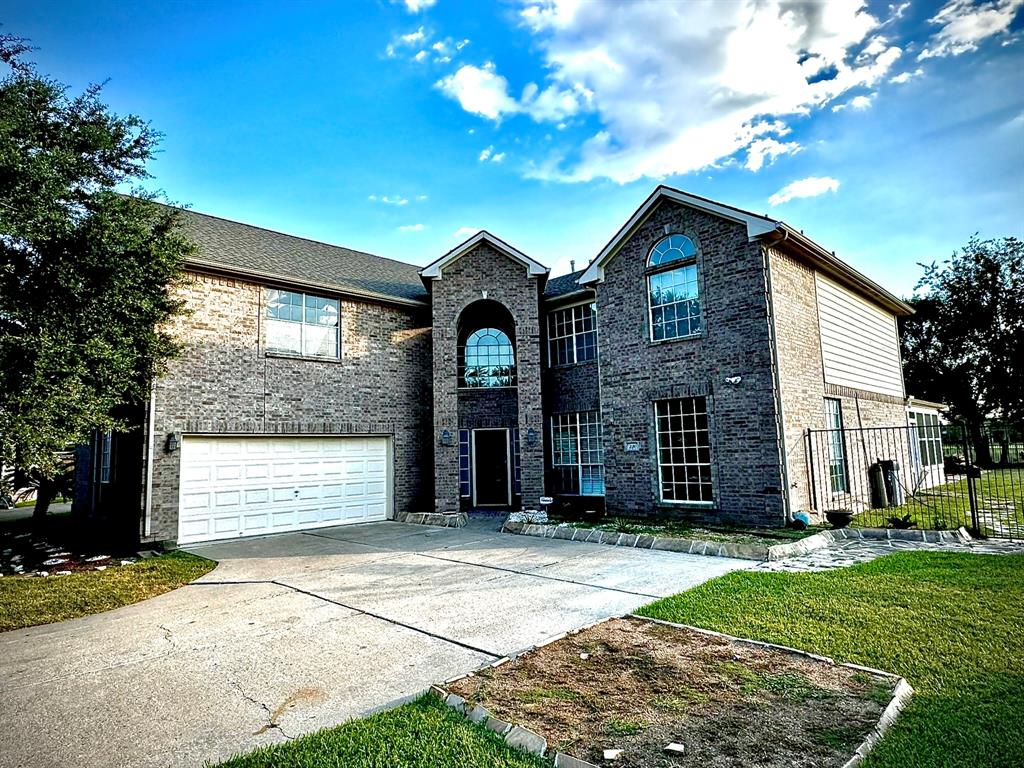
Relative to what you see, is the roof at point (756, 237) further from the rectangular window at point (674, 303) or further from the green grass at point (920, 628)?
the green grass at point (920, 628)

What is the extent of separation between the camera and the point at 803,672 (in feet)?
14.3

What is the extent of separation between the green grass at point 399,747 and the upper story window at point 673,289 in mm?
10579

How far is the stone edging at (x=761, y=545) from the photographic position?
908cm

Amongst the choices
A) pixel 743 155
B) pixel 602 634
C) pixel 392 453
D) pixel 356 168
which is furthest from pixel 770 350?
pixel 356 168

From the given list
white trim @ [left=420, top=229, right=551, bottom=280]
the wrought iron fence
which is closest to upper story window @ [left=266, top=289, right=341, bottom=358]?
white trim @ [left=420, top=229, right=551, bottom=280]

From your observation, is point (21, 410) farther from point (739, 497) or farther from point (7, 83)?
point (739, 497)

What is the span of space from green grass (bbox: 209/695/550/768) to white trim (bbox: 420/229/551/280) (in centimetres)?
1291

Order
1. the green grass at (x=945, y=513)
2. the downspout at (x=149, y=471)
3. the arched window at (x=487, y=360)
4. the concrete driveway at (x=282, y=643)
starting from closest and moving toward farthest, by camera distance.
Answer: the concrete driveway at (x=282, y=643) → the green grass at (x=945, y=513) → the downspout at (x=149, y=471) → the arched window at (x=487, y=360)

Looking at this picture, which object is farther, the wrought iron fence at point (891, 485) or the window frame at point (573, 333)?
the window frame at point (573, 333)

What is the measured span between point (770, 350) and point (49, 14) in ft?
48.4

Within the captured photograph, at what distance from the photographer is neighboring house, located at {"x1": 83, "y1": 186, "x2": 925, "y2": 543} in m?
11.7

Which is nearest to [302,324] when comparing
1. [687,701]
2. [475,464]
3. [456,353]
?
[456,353]

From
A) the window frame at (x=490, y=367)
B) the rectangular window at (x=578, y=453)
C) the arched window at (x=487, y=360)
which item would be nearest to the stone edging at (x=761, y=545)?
the rectangular window at (x=578, y=453)

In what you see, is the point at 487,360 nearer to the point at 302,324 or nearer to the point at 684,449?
the point at 302,324
